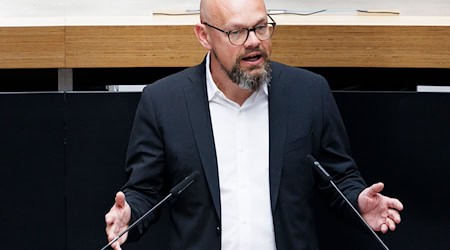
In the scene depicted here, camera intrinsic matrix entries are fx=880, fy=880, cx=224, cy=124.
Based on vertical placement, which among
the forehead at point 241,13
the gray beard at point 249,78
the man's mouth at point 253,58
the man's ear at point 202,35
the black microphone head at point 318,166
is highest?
the forehead at point 241,13

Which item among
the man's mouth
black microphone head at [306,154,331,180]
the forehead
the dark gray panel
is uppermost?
the forehead

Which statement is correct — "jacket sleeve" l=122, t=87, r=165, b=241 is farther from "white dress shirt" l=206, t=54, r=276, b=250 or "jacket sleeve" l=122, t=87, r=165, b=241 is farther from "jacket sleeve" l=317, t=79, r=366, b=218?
"jacket sleeve" l=317, t=79, r=366, b=218

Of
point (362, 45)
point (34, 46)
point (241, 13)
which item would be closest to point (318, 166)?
point (241, 13)

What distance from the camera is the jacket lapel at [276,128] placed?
1.50 metres

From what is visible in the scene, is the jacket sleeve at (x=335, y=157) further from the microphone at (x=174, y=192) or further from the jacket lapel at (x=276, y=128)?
the microphone at (x=174, y=192)

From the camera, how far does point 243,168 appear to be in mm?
1517

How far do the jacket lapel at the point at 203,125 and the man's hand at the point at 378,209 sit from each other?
247mm

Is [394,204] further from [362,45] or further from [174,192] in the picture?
[362,45]

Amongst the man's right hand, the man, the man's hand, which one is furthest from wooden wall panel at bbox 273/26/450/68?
the man's right hand

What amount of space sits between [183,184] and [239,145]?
20cm

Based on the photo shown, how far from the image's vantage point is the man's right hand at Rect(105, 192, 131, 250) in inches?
52.6

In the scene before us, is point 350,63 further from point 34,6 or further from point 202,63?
point 34,6

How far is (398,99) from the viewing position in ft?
5.87

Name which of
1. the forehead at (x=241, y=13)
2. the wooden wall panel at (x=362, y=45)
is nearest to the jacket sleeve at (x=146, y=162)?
the forehead at (x=241, y=13)
